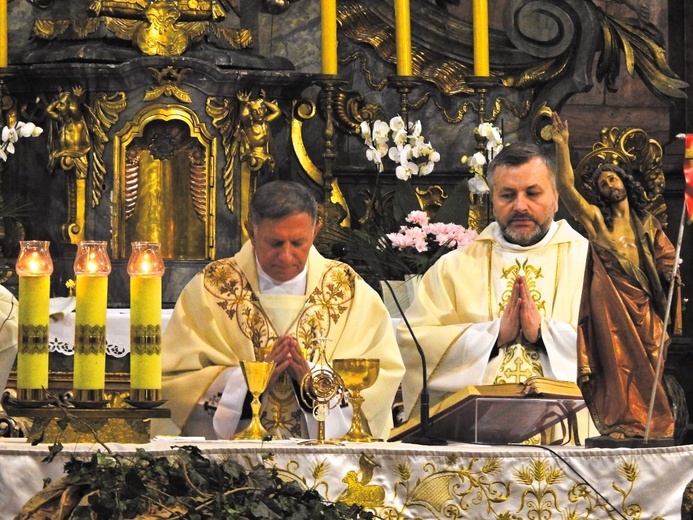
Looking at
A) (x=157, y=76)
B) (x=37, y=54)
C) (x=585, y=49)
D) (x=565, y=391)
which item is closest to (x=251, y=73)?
(x=157, y=76)

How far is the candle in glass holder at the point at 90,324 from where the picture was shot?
5215 mm

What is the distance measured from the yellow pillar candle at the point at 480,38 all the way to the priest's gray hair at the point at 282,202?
2.26 metres

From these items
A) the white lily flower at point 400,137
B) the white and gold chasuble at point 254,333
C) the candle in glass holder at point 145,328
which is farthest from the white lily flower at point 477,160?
the candle in glass holder at point 145,328

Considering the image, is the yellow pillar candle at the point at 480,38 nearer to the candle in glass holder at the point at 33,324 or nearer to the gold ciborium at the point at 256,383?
the gold ciborium at the point at 256,383

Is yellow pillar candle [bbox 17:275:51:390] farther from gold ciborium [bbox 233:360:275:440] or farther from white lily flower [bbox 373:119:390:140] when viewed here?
white lily flower [bbox 373:119:390:140]

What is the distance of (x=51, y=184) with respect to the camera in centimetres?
873

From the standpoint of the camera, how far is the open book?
17.6 ft

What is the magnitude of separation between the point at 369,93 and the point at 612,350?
Result: 13.3 feet

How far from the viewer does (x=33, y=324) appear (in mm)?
5250

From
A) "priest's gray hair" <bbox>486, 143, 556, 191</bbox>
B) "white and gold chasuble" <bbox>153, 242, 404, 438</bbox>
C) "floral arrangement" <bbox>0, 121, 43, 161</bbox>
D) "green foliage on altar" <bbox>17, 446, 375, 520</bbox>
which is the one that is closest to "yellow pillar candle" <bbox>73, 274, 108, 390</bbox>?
"white and gold chasuble" <bbox>153, 242, 404, 438</bbox>

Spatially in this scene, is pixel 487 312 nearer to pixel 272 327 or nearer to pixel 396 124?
pixel 272 327

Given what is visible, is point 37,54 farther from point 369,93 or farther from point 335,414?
point 335,414

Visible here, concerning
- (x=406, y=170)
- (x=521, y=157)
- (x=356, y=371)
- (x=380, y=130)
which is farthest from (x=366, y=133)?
(x=356, y=371)

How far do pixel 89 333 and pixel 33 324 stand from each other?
167mm
